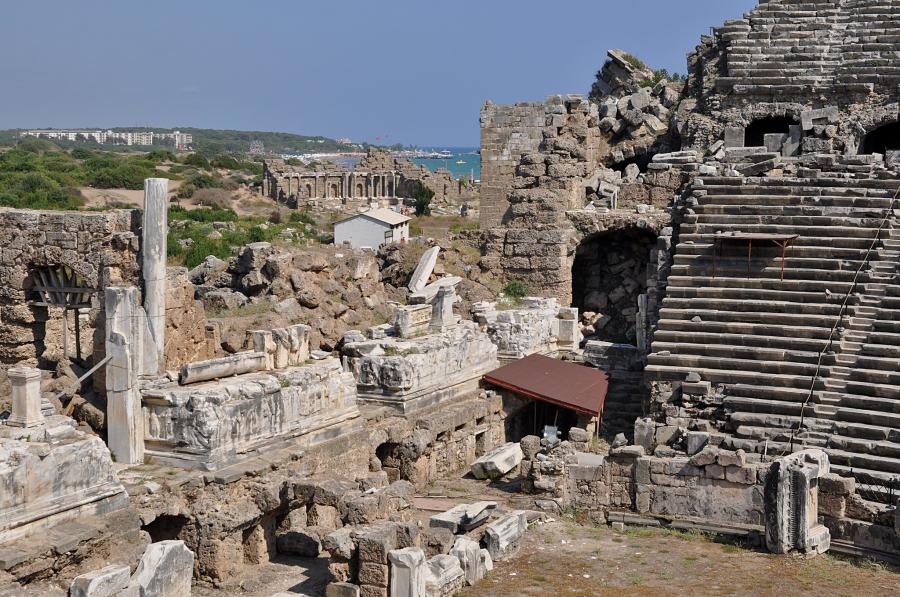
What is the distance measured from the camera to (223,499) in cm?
1416

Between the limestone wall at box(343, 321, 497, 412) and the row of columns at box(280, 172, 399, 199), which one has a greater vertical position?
the row of columns at box(280, 172, 399, 199)

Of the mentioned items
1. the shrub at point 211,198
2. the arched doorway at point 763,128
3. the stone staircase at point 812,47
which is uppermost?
the stone staircase at point 812,47

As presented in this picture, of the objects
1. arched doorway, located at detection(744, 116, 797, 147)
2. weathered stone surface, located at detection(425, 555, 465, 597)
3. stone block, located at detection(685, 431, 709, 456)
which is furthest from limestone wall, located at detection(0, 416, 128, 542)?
arched doorway, located at detection(744, 116, 797, 147)

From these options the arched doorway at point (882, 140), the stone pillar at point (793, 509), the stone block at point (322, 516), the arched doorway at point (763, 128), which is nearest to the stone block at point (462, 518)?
the stone block at point (322, 516)

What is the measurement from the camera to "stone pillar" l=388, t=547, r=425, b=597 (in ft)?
41.0

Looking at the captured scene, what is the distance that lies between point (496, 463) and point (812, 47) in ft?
53.2

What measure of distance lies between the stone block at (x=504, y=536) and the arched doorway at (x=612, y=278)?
10.1m

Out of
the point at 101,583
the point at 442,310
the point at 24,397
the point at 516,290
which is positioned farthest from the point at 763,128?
the point at 101,583

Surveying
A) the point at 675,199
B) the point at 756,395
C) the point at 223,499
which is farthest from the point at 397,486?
the point at 675,199

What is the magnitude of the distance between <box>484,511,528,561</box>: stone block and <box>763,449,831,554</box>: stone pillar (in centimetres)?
308

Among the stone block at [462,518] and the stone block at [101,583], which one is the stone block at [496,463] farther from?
the stone block at [101,583]

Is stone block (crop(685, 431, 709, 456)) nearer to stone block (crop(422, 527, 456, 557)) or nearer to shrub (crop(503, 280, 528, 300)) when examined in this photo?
stone block (crop(422, 527, 456, 557))

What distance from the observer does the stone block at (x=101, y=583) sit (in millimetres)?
10641

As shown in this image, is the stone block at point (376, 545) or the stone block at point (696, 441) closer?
the stone block at point (376, 545)
